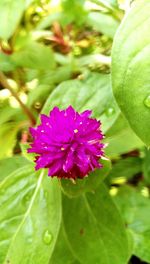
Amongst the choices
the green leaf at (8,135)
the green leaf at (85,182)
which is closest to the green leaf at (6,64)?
the green leaf at (8,135)

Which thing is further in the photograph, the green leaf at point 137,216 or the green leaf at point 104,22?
the green leaf at point 104,22

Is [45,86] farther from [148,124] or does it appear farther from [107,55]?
[148,124]

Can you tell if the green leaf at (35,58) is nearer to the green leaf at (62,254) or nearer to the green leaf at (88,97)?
the green leaf at (88,97)

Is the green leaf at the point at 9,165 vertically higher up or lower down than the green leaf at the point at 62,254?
higher up

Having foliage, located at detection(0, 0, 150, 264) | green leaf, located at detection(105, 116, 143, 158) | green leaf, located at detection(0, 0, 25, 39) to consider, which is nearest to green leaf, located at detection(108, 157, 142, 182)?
foliage, located at detection(0, 0, 150, 264)

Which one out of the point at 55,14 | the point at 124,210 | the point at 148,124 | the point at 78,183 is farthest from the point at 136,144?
the point at 55,14

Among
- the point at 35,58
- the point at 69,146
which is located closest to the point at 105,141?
the point at 69,146
